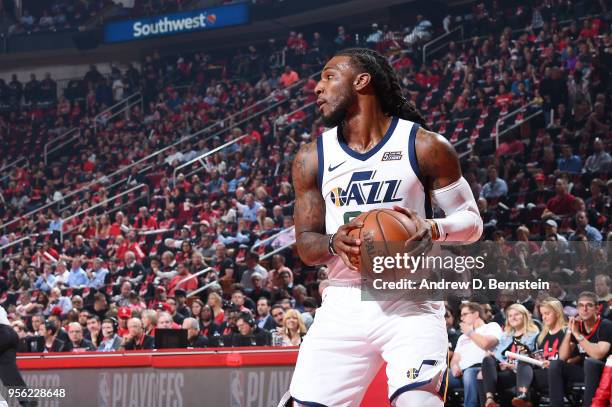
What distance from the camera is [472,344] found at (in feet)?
31.9

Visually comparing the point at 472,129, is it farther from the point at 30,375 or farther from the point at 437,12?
the point at 30,375

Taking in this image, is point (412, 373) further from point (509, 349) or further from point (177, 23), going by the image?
point (177, 23)

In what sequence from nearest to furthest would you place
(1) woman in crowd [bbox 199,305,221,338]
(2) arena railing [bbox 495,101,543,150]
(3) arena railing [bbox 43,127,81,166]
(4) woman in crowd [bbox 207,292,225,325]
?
(1) woman in crowd [bbox 199,305,221,338] < (4) woman in crowd [bbox 207,292,225,325] < (2) arena railing [bbox 495,101,543,150] < (3) arena railing [bbox 43,127,81,166]

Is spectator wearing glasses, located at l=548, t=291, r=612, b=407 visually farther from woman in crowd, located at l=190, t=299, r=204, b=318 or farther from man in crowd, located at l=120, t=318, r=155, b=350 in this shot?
woman in crowd, located at l=190, t=299, r=204, b=318

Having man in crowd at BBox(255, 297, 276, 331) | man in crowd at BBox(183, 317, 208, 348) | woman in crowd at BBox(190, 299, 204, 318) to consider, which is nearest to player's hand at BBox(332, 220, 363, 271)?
man in crowd at BBox(183, 317, 208, 348)

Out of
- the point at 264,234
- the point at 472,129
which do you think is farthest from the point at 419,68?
the point at 264,234

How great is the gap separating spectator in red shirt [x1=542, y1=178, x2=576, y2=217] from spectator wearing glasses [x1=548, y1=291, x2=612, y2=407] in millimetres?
5085

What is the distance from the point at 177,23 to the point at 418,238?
25.6 m

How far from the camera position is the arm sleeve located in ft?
13.8

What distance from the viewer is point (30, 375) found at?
1166cm

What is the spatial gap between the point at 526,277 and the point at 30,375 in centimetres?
596

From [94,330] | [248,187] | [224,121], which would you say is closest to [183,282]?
[94,330]

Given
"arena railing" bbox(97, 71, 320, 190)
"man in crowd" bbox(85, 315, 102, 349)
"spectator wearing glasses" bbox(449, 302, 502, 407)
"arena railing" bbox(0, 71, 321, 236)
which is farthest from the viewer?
"arena railing" bbox(97, 71, 320, 190)

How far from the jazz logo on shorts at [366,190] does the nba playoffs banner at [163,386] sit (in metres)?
5.36
